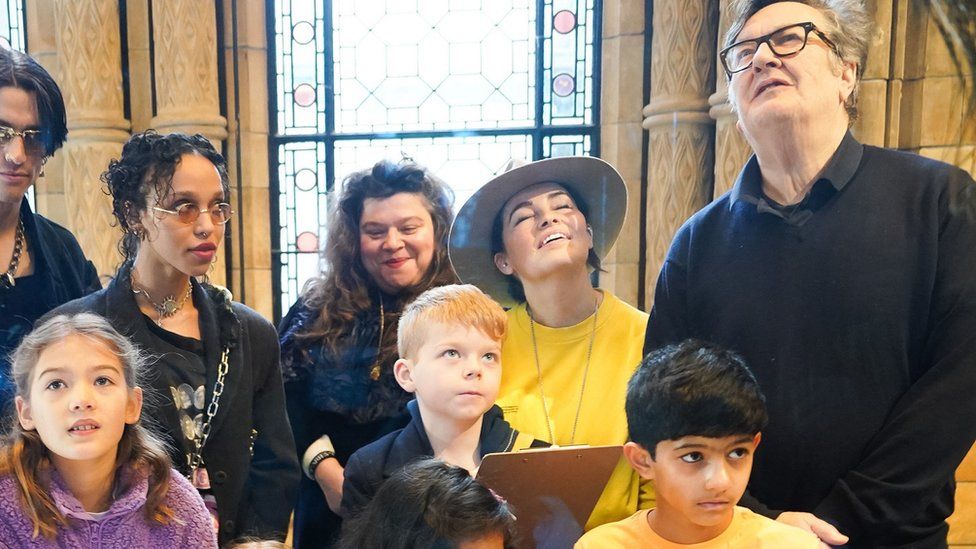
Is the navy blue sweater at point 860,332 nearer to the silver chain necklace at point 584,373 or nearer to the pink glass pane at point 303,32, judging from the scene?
the silver chain necklace at point 584,373

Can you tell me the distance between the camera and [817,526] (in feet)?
3.50

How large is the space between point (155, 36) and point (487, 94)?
32.8 inches

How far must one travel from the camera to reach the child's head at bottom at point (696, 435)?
3.29 feet

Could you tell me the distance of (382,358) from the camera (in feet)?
4.77

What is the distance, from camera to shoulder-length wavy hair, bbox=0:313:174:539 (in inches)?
43.0

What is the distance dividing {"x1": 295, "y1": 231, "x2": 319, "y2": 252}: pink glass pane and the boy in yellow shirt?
1.14 metres

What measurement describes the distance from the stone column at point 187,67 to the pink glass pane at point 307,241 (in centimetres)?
20

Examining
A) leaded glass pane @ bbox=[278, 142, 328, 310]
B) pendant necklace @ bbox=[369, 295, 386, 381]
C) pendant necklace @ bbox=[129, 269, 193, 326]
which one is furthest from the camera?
leaded glass pane @ bbox=[278, 142, 328, 310]

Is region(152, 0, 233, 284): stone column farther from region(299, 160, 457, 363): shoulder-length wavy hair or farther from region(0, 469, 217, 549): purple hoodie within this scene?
region(0, 469, 217, 549): purple hoodie

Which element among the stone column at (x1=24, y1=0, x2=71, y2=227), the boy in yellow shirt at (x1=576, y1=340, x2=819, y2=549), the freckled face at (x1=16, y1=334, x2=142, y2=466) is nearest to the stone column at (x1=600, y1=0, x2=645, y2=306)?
the boy in yellow shirt at (x1=576, y1=340, x2=819, y2=549)

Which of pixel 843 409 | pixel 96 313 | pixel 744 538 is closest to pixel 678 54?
pixel 843 409

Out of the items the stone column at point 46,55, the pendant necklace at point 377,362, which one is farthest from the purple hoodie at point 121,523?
the stone column at point 46,55

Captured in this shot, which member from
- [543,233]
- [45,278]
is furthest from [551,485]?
[45,278]

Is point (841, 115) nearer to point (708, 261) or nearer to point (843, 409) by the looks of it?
point (708, 261)
